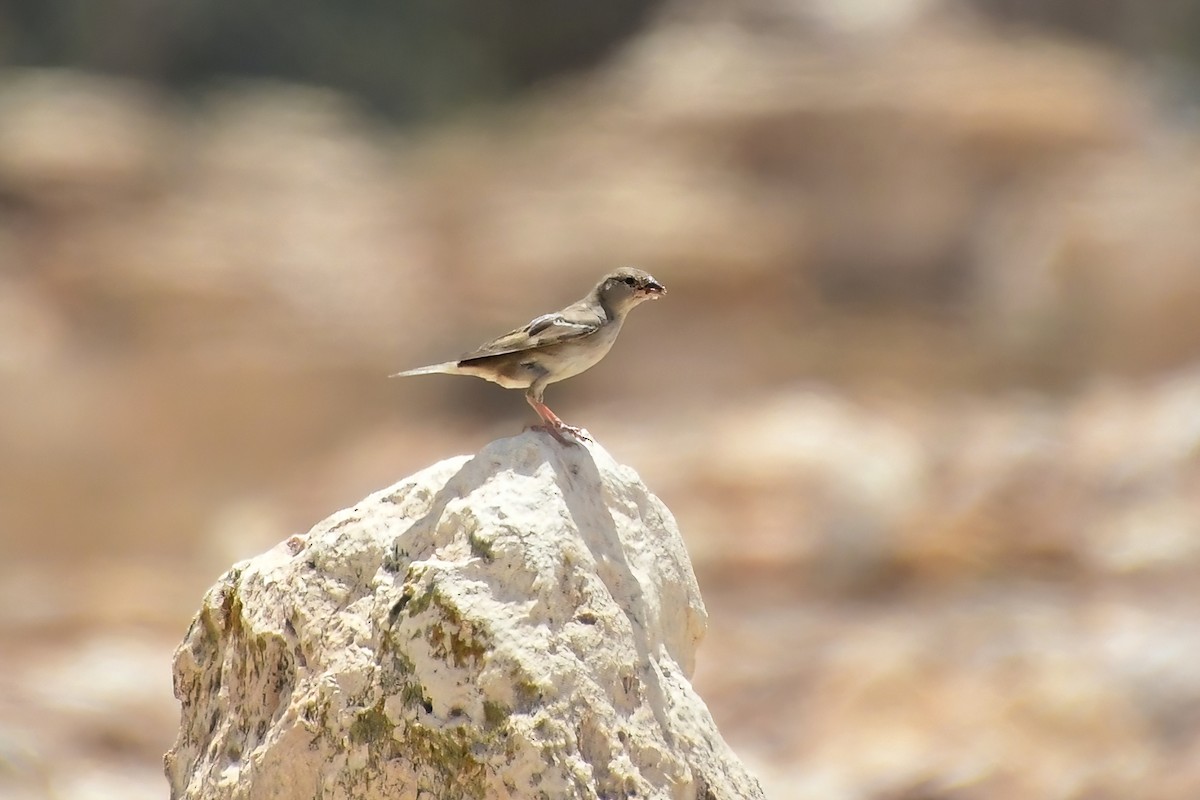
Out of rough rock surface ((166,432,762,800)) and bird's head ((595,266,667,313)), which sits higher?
bird's head ((595,266,667,313))

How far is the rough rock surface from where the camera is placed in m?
4.26

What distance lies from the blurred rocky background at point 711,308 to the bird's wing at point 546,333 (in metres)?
9.80

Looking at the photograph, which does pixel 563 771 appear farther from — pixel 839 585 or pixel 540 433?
pixel 839 585

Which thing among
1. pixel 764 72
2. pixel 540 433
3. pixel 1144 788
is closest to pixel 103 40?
pixel 764 72

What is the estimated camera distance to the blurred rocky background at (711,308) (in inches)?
650

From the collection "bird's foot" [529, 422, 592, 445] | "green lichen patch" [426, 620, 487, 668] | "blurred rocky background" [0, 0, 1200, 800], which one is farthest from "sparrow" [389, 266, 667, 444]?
"blurred rocky background" [0, 0, 1200, 800]

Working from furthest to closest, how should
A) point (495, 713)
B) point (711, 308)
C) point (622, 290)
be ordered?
point (711, 308) → point (622, 290) → point (495, 713)

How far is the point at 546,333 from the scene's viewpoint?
5.14 m

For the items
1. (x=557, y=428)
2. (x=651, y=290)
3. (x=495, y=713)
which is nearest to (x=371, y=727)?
(x=495, y=713)

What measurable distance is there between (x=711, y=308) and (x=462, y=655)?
19.0 meters

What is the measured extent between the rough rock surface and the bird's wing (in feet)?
1.49

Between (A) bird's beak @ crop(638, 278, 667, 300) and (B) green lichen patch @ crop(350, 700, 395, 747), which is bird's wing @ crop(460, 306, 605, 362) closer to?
(A) bird's beak @ crop(638, 278, 667, 300)

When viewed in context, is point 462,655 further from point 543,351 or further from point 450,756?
point 543,351

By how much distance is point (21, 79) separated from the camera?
87.8 feet
